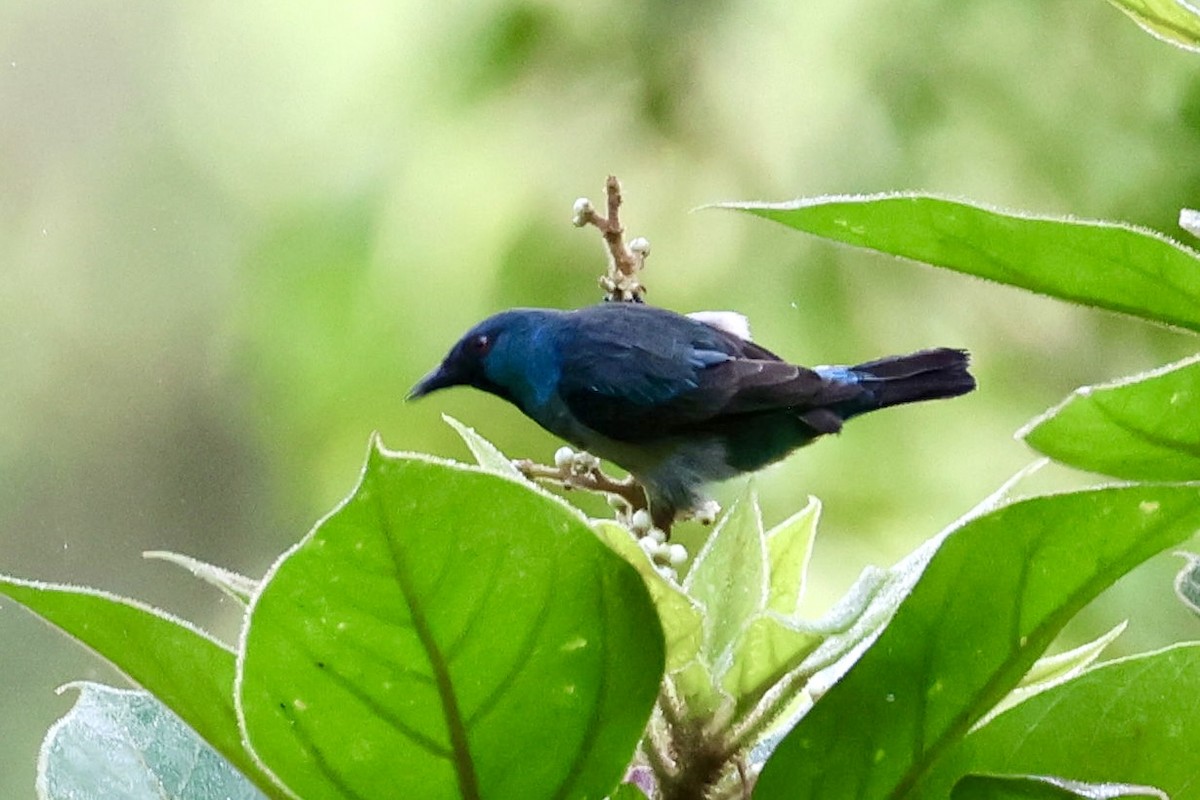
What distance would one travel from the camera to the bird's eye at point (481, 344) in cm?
90

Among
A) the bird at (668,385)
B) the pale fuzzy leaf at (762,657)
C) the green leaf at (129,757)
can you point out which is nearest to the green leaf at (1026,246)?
the pale fuzzy leaf at (762,657)

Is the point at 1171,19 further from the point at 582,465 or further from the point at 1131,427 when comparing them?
the point at 582,465

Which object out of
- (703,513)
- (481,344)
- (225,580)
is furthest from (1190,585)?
(481,344)

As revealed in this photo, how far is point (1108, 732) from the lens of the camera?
314mm

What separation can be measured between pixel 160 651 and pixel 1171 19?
350 millimetres

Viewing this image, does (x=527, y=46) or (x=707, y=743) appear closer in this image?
(x=707, y=743)

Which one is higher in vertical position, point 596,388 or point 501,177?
point 501,177

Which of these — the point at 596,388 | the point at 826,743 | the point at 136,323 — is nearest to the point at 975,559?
the point at 826,743

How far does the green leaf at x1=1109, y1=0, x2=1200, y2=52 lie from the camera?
1.31ft

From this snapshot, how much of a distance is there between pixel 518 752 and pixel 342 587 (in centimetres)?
6

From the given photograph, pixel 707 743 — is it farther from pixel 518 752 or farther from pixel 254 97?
pixel 254 97

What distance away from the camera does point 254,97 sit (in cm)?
133

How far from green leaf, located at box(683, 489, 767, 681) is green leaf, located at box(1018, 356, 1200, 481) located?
0.10 meters

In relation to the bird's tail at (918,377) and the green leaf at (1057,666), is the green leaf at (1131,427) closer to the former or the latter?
the green leaf at (1057,666)
